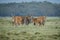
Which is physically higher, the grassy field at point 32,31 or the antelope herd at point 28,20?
the antelope herd at point 28,20

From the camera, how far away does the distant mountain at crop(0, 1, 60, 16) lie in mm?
2637

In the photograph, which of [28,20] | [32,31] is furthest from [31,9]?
[32,31]

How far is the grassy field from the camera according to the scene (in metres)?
2.58

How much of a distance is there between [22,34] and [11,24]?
27 cm

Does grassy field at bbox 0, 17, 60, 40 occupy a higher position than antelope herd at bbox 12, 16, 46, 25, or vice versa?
antelope herd at bbox 12, 16, 46, 25

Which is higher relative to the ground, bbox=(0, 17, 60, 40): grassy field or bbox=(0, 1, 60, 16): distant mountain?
bbox=(0, 1, 60, 16): distant mountain

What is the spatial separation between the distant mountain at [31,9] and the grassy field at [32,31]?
13 cm

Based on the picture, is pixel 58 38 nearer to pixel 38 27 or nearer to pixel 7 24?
pixel 38 27

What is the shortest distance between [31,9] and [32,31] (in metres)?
0.40

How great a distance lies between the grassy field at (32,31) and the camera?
2.58 m

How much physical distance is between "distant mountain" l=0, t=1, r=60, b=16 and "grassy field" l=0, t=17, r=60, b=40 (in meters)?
0.13

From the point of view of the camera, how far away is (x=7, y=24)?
2633 mm

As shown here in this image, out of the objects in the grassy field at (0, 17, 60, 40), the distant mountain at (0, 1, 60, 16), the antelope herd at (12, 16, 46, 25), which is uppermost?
the distant mountain at (0, 1, 60, 16)

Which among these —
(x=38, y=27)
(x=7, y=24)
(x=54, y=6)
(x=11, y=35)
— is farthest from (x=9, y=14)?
(x=54, y=6)
